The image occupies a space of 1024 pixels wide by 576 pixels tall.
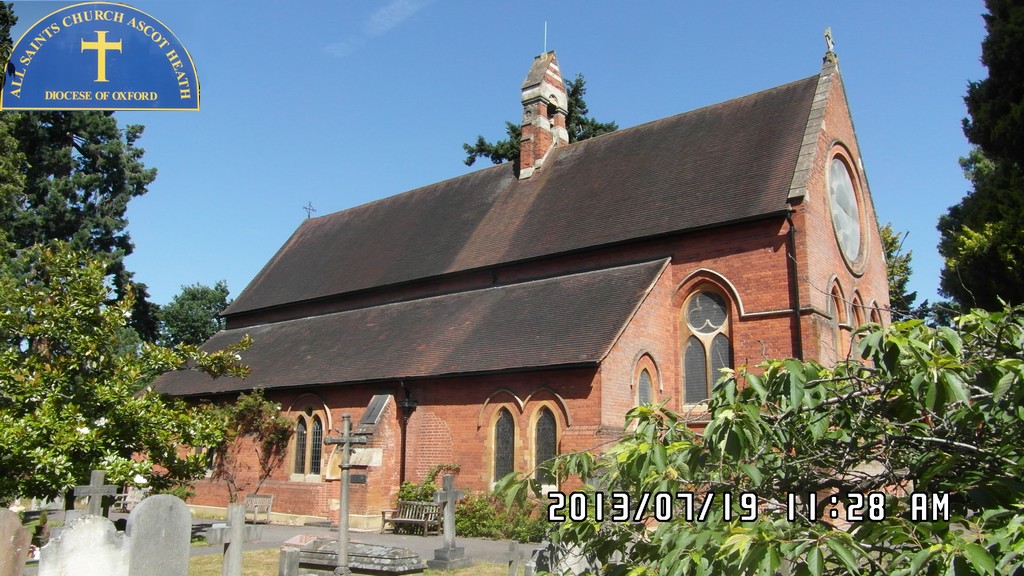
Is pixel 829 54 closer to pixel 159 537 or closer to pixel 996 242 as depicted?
pixel 996 242

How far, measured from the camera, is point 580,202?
Result: 23.2m

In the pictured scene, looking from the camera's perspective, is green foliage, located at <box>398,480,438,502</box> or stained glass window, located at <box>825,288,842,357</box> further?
green foliage, located at <box>398,480,438,502</box>

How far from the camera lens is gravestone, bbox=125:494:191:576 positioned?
8.13m

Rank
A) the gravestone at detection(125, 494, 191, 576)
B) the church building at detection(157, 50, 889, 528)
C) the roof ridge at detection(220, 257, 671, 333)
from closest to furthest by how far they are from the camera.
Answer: the gravestone at detection(125, 494, 191, 576), the church building at detection(157, 50, 889, 528), the roof ridge at detection(220, 257, 671, 333)

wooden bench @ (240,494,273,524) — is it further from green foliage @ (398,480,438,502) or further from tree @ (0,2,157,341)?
tree @ (0,2,157,341)

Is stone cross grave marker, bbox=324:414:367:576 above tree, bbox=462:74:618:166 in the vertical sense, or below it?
below

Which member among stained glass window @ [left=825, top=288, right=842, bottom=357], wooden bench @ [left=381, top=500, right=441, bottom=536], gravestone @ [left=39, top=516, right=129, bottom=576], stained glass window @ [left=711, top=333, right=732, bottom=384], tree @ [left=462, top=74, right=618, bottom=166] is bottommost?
wooden bench @ [left=381, top=500, right=441, bottom=536]

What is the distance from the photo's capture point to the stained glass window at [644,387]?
60.1ft

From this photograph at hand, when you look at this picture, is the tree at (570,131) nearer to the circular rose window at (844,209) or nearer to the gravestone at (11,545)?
the circular rose window at (844,209)

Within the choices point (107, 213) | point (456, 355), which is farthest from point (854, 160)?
point (107, 213)

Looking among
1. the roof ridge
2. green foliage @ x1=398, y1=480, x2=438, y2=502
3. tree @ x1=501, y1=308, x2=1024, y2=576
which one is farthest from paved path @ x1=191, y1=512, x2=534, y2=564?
tree @ x1=501, y1=308, x2=1024, y2=576

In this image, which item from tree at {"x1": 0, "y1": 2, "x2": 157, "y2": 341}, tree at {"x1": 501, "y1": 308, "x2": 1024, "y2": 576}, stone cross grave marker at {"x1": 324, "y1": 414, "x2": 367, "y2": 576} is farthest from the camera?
tree at {"x1": 0, "y1": 2, "x2": 157, "y2": 341}

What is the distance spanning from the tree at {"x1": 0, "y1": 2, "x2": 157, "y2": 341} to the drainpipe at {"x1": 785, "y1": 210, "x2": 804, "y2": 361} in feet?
91.8

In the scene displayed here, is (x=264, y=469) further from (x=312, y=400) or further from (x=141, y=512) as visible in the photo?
(x=141, y=512)
